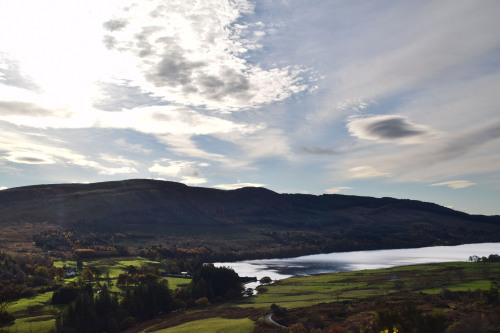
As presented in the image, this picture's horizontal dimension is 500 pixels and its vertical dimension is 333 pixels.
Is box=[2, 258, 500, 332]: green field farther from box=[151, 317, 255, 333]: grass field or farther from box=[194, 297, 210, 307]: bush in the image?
box=[194, 297, 210, 307]: bush

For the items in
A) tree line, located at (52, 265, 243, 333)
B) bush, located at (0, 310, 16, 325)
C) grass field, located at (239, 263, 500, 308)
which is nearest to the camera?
bush, located at (0, 310, 16, 325)

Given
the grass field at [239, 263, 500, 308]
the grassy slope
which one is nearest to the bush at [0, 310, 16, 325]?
the grassy slope

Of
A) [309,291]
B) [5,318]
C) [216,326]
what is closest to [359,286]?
[309,291]

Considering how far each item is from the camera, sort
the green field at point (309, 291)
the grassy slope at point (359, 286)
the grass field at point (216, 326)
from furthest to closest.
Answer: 1. the grassy slope at point (359, 286)
2. the green field at point (309, 291)
3. the grass field at point (216, 326)

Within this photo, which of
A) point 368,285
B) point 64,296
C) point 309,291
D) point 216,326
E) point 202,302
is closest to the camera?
point 216,326

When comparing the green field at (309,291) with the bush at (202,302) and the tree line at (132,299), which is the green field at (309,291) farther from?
the bush at (202,302)

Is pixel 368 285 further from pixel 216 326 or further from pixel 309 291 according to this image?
pixel 216 326

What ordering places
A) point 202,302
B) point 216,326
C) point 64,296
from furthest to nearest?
point 202,302
point 64,296
point 216,326

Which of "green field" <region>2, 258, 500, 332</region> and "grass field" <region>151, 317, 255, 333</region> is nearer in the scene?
"grass field" <region>151, 317, 255, 333</region>

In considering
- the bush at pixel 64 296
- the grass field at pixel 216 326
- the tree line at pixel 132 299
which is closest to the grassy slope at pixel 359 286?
the grass field at pixel 216 326

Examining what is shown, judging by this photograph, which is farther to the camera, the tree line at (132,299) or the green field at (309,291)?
the tree line at (132,299)

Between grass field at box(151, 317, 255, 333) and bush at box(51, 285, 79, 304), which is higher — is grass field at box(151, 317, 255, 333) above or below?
below

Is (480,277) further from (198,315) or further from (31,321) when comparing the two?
(31,321)

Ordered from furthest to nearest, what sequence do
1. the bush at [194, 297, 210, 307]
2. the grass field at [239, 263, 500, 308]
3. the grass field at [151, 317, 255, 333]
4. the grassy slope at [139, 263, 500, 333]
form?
the bush at [194, 297, 210, 307], the grass field at [239, 263, 500, 308], the grassy slope at [139, 263, 500, 333], the grass field at [151, 317, 255, 333]
